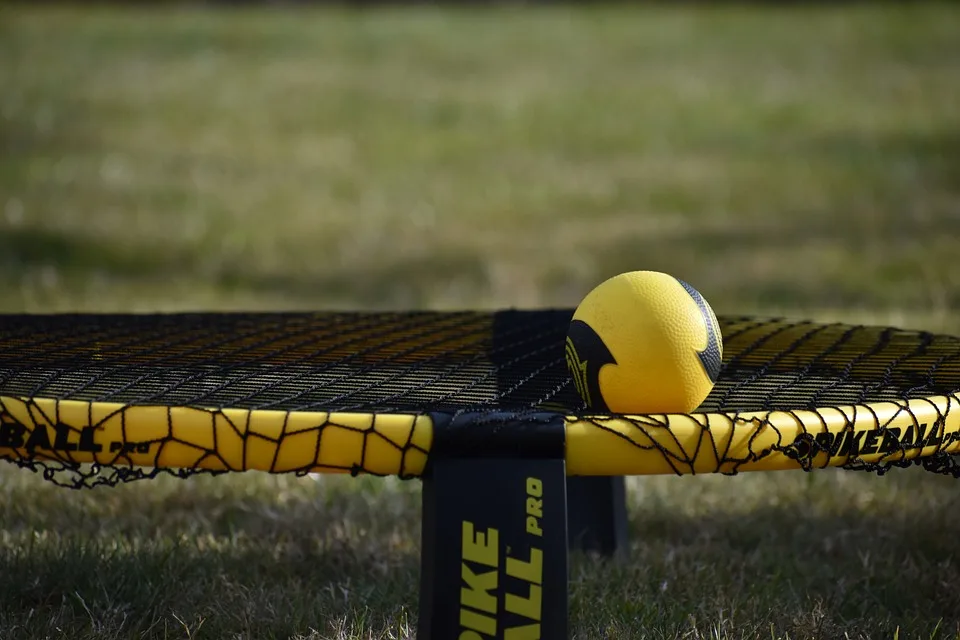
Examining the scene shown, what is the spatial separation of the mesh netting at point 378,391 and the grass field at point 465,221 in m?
0.43

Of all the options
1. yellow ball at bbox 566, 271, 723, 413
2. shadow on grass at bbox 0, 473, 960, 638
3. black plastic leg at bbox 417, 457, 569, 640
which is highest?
yellow ball at bbox 566, 271, 723, 413

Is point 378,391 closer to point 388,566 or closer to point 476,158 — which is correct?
point 388,566

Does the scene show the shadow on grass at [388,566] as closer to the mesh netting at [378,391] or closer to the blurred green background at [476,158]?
the mesh netting at [378,391]

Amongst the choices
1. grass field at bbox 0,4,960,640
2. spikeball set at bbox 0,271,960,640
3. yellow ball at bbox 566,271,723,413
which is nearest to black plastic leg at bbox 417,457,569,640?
spikeball set at bbox 0,271,960,640

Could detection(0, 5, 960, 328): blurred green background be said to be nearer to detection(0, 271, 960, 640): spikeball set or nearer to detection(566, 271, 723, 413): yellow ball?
detection(0, 271, 960, 640): spikeball set

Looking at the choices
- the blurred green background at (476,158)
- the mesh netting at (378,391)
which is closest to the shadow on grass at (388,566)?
the mesh netting at (378,391)

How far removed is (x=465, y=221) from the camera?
7.32m

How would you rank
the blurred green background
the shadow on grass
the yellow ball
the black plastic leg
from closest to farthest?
the black plastic leg < the yellow ball < the shadow on grass < the blurred green background

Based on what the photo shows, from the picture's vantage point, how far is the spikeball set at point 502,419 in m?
1.79

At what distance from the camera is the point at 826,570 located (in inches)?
105

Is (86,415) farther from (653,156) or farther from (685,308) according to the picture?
(653,156)

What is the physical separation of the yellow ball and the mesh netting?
0.26ft

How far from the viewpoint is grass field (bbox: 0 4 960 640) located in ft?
8.13

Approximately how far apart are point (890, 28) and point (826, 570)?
9470mm
